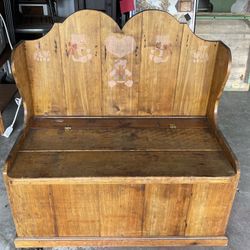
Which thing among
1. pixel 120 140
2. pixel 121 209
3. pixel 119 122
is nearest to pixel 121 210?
pixel 121 209

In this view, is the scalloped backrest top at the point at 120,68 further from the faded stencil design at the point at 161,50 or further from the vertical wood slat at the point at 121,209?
the vertical wood slat at the point at 121,209

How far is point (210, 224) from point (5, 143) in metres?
1.38

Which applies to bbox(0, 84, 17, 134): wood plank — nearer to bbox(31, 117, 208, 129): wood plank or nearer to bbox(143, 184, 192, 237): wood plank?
bbox(31, 117, 208, 129): wood plank

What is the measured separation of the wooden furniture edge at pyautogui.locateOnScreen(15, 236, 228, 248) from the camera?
50.6 inches

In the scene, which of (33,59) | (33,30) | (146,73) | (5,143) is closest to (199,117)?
(146,73)

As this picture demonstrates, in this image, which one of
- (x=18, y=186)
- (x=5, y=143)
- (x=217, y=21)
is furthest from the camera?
(x=217, y=21)

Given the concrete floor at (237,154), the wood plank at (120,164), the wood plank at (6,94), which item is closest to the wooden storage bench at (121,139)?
the wood plank at (120,164)

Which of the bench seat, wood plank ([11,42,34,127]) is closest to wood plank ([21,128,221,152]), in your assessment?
the bench seat

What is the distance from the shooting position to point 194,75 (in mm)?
1403

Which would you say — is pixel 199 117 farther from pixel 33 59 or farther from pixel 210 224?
pixel 33 59

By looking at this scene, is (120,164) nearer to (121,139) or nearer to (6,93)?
(121,139)

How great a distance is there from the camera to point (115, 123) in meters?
1.44

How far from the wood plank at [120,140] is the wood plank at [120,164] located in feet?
0.12

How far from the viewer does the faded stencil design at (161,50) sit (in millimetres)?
1332
